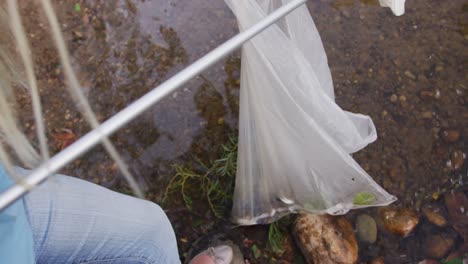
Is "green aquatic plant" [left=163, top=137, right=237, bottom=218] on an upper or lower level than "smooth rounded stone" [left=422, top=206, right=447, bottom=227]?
upper

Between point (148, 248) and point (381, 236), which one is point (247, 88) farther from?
point (381, 236)

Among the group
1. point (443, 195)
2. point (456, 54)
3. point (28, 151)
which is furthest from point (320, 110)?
point (456, 54)

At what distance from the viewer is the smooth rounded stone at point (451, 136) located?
5.56ft

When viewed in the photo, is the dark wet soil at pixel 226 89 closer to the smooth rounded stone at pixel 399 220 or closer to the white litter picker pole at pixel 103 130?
the smooth rounded stone at pixel 399 220

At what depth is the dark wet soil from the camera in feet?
5.37

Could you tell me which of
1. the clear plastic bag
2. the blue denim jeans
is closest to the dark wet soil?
the clear plastic bag

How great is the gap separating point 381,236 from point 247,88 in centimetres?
86

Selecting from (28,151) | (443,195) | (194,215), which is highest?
(28,151)

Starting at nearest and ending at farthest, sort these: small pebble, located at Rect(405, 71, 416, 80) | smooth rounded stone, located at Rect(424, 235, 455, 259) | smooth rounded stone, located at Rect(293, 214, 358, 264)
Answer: smooth rounded stone, located at Rect(293, 214, 358, 264) < smooth rounded stone, located at Rect(424, 235, 455, 259) < small pebble, located at Rect(405, 71, 416, 80)

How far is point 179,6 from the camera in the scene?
6.36 ft

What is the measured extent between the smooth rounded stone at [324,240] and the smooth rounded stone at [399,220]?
165mm

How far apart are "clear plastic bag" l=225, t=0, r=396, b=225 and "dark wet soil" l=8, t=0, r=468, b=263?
36 centimetres

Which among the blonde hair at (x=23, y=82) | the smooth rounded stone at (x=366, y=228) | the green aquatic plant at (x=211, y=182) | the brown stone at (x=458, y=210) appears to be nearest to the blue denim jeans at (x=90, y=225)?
the blonde hair at (x=23, y=82)

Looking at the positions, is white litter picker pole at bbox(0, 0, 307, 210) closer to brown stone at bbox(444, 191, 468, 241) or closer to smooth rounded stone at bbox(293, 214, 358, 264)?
smooth rounded stone at bbox(293, 214, 358, 264)
